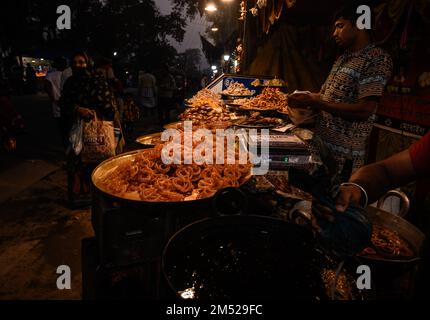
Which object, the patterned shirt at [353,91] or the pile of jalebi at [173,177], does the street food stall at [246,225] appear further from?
the patterned shirt at [353,91]

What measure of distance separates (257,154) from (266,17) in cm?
595

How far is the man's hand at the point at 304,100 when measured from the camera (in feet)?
10.0

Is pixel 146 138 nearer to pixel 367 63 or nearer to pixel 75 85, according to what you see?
pixel 75 85

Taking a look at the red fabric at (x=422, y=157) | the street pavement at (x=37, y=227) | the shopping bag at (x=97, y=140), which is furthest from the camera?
the shopping bag at (x=97, y=140)

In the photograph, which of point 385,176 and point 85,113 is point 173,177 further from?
point 85,113

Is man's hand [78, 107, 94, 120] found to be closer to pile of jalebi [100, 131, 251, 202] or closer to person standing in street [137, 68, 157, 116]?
pile of jalebi [100, 131, 251, 202]

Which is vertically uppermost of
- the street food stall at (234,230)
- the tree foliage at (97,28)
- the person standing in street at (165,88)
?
the tree foliage at (97,28)

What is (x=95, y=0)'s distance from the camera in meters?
39.2

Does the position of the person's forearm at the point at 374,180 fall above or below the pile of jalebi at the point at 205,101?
below

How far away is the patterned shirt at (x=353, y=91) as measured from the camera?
9.41 ft

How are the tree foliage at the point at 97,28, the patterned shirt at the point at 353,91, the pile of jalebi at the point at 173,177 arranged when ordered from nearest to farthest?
the pile of jalebi at the point at 173,177, the patterned shirt at the point at 353,91, the tree foliage at the point at 97,28

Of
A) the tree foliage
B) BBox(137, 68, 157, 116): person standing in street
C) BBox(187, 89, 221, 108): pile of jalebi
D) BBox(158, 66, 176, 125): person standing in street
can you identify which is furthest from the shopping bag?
the tree foliage

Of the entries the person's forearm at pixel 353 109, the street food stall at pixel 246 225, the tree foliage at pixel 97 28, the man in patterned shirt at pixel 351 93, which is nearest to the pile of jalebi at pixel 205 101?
the street food stall at pixel 246 225

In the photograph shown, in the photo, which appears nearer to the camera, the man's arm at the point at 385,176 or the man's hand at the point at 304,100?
the man's arm at the point at 385,176
